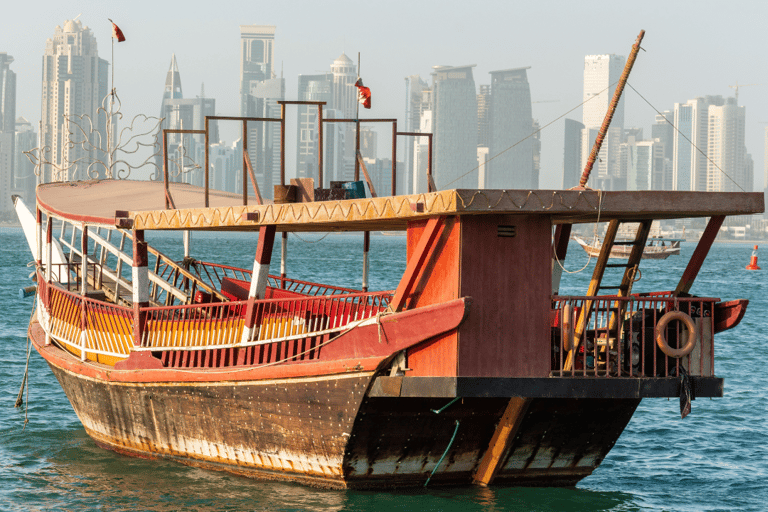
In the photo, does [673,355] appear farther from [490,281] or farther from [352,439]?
[352,439]

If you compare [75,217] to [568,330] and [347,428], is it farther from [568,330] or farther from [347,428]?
[568,330]

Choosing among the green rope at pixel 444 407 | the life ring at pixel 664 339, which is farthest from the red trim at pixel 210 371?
the life ring at pixel 664 339

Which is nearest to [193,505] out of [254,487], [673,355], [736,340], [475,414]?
[254,487]

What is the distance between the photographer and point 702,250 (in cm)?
1018

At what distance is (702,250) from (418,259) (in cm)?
307

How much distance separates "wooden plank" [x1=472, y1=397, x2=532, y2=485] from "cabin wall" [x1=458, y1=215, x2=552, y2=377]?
1.98ft

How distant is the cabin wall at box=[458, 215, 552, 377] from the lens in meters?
9.14

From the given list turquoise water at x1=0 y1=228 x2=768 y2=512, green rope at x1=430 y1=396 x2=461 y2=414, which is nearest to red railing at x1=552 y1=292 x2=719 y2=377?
green rope at x1=430 y1=396 x2=461 y2=414

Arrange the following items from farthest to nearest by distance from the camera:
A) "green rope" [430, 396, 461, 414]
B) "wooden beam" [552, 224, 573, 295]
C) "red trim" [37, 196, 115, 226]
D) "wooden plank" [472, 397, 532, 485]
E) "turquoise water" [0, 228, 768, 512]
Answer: "red trim" [37, 196, 115, 226] → "wooden beam" [552, 224, 573, 295] → "turquoise water" [0, 228, 768, 512] → "wooden plank" [472, 397, 532, 485] → "green rope" [430, 396, 461, 414]

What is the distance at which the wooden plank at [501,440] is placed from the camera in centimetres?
984

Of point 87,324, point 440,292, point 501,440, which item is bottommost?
point 501,440

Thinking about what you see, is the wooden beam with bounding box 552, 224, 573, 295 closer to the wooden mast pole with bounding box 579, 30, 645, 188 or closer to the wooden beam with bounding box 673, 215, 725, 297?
the wooden mast pole with bounding box 579, 30, 645, 188

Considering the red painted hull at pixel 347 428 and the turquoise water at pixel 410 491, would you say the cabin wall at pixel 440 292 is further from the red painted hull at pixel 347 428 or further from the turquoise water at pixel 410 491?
the turquoise water at pixel 410 491

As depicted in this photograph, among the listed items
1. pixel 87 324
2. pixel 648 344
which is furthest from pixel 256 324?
pixel 648 344
